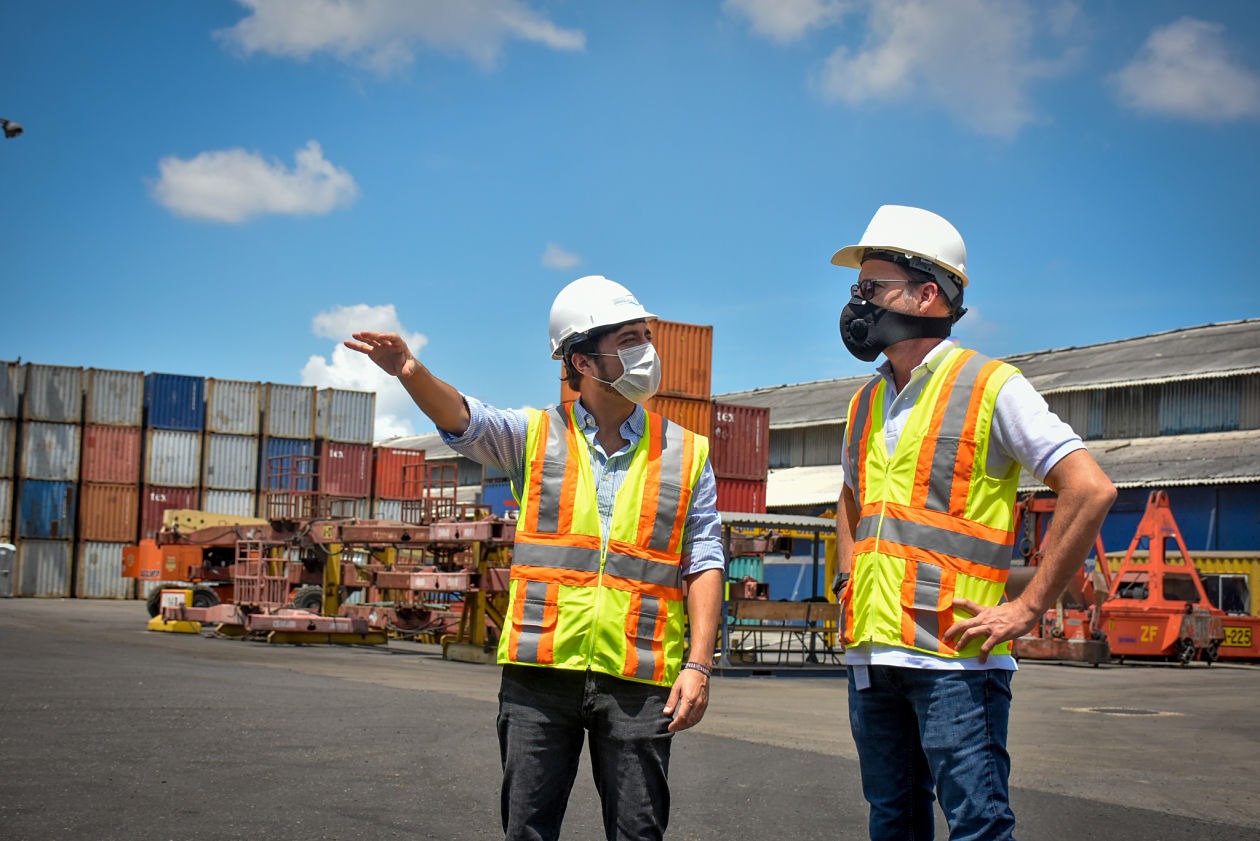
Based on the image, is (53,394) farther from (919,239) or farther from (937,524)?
(937,524)

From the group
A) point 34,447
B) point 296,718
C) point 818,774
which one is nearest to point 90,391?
A: point 34,447

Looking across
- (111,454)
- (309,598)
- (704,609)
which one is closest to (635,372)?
(704,609)

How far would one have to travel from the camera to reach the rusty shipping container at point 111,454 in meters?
53.5

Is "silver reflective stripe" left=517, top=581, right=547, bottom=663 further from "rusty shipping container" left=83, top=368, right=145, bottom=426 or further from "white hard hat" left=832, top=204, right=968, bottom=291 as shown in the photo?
"rusty shipping container" left=83, top=368, right=145, bottom=426

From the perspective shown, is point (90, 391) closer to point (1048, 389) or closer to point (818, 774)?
point (1048, 389)

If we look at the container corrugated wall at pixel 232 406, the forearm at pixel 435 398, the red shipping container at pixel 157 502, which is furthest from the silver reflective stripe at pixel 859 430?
the container corrugated wall at pixel 232 406

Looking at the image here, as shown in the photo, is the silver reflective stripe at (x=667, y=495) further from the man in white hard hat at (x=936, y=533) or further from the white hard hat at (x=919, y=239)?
the white hard hat at (x=919, y=239)

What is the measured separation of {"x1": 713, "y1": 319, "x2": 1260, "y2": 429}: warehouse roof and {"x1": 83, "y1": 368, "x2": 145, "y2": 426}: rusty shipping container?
83.7ft

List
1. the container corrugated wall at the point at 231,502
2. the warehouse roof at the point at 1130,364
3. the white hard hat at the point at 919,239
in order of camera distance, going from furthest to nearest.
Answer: the container corrugated wall at the point at 231,502 → the warehouse roof at the point at 1130,364 → the white hard hat at the point at 919,239

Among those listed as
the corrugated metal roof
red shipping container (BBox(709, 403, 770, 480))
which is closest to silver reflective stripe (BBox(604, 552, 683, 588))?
red shipping container (BBox(709, 403, 770, 480))

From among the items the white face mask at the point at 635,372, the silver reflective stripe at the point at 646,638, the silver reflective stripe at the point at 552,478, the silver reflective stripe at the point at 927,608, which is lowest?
the silver reflective stripe at the point at 646,638

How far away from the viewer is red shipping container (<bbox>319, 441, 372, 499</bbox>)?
57.1 m

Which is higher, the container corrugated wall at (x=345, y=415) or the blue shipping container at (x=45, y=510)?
the container corrugated wall at (x=345, y=415)

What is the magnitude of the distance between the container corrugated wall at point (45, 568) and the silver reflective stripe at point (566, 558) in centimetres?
5261
